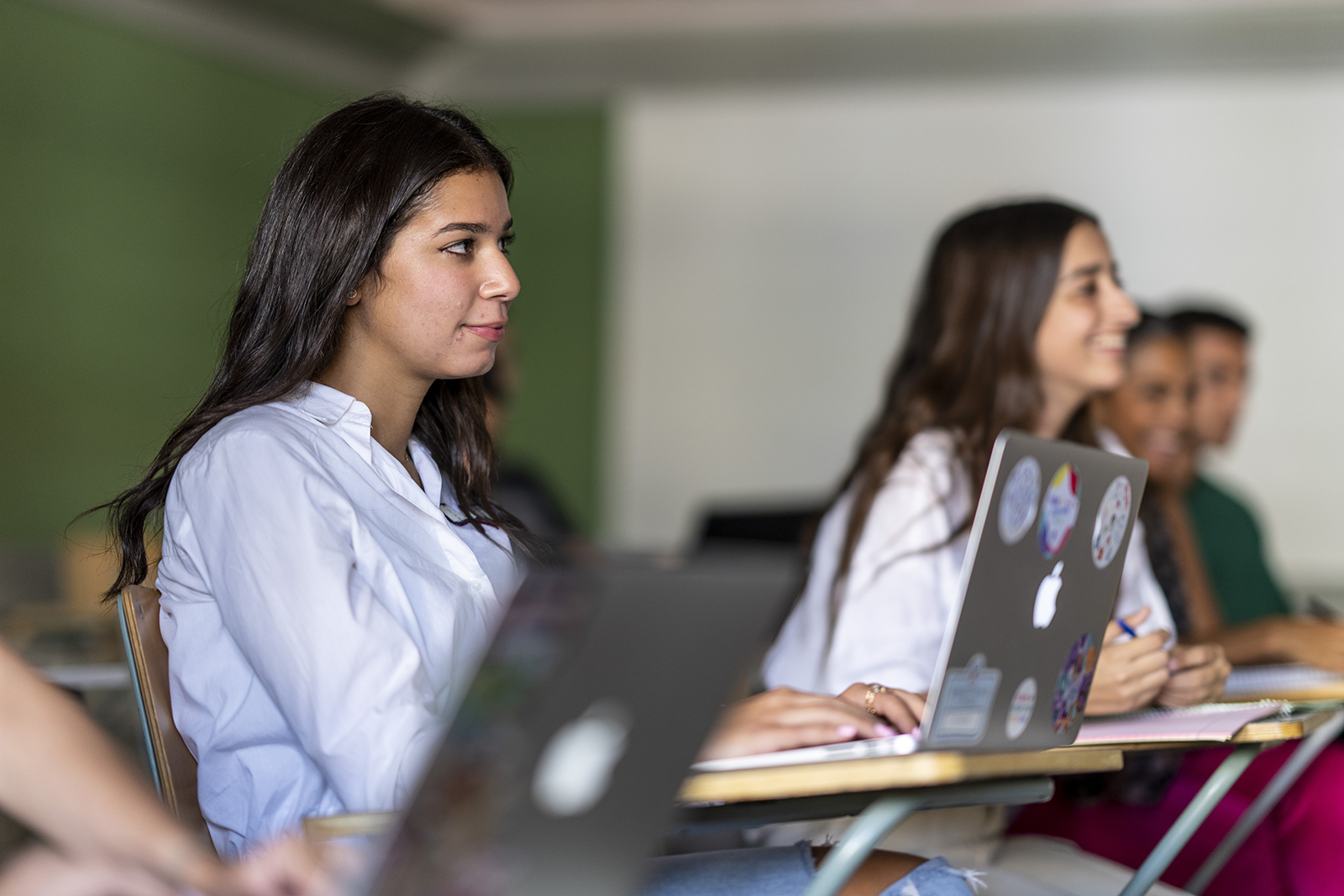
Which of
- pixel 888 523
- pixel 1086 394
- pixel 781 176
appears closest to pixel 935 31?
pixel 781 176

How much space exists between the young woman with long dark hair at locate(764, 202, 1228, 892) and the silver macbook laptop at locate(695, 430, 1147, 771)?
0.50 meters

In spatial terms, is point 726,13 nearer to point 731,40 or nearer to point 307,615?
point 731,40

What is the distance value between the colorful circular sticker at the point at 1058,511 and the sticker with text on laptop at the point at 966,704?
0.12 metres

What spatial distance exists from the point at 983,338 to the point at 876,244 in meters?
3.64

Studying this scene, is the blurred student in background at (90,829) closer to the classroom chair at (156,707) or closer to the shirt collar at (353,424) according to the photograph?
the classroom chair at (156,707)

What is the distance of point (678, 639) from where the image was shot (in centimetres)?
84

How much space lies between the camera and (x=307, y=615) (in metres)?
1.14

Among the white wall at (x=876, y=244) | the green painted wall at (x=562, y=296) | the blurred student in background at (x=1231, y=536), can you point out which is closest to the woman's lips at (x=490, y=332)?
the blurred student in background at (x=1231, y=536)

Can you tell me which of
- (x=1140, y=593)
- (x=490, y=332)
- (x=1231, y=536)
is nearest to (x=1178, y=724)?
(x=1140, y=593)

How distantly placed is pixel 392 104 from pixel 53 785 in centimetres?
78

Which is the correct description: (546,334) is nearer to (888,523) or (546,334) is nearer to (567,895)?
(888,523)

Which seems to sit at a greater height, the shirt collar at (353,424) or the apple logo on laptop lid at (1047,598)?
the apple logo on laptop lid at (1047,598)

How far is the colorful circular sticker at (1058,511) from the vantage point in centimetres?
115

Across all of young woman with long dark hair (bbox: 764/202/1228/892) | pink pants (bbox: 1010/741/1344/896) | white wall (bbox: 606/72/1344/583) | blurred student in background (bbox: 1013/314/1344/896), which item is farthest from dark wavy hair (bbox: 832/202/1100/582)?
white wall (bbox: 606/72/1344/583)
